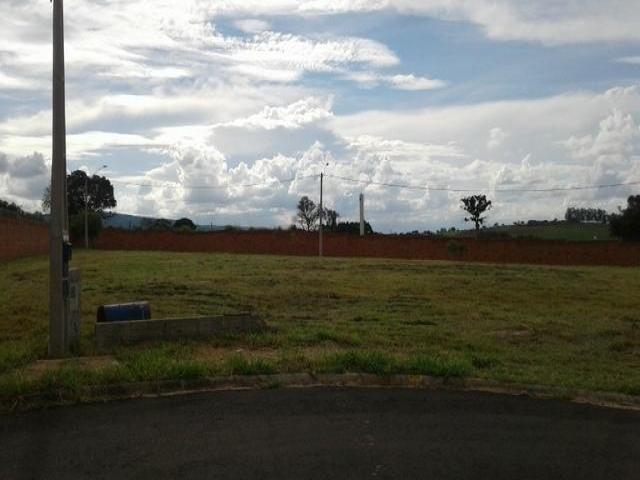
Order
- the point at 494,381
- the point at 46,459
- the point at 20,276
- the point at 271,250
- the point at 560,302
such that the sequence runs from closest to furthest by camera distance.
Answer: the point at 46,459, the point at 494,381, the point at 560,302, the point at 20,276, the point at 271,250

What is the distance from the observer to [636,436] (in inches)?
304

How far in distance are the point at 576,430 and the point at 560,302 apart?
17.1m

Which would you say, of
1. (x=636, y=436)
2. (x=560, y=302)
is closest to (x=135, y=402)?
(x=636, y=436)

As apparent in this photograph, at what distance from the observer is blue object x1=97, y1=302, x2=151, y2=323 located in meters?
12.4

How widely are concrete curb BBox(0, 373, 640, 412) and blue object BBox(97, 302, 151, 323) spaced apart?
3.46 metres

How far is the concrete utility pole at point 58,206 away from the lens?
10.9m

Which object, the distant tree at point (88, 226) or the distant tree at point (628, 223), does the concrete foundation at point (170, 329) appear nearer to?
the distant tree at point (88, 226)

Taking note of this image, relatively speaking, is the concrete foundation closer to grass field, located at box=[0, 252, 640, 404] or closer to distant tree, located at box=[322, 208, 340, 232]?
grass field, located at box=[0, 252, 640, 404]

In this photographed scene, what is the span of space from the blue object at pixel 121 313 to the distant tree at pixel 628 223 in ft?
250

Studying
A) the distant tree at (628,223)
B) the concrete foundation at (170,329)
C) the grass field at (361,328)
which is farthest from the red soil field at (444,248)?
the concrete foundation at (170,329)

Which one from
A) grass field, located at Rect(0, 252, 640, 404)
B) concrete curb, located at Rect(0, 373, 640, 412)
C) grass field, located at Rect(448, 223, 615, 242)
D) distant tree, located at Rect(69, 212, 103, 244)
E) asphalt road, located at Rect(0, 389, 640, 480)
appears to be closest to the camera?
asphalt road, located at Rect(0, 389, 640, 480)

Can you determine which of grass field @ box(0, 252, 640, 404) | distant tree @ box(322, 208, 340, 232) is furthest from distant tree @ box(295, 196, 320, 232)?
grass field @ box(0, 252, 640, 404)

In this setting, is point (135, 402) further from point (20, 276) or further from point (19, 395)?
point (20, 276)

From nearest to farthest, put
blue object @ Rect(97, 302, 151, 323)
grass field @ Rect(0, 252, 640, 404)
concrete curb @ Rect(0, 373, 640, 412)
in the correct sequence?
concrete curb @ Rect(0, 373, 640, 412) → grass field @ Rect(0, 252, 640, 404) → blue object @ Rect(97, 302, 151, 323)
